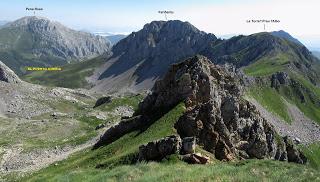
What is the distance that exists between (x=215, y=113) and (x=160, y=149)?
16562mm

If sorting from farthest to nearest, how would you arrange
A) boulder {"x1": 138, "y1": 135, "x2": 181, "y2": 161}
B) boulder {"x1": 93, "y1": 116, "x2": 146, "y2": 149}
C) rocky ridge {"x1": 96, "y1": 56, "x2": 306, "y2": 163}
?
1. boulder {"x1": 93, "y1": 116, "x2": 146, "y2": 149}
2. rocky ridge {"x1": 96, "y1": 56, "x2": 306, "y2": 163}
3. boulder {"x1": 138, "y1": 135, "x2": 181, "y2": 161}

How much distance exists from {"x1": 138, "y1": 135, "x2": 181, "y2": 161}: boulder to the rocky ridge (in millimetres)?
9083

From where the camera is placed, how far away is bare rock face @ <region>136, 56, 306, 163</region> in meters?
57.7

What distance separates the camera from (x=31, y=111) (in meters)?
184

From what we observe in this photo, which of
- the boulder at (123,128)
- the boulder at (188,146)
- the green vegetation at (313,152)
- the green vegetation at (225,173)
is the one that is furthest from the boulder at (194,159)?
the green vegetation at (313,152)

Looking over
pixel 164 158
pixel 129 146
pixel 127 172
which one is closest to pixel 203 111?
pixel 129 146

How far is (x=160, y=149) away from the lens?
46.3m

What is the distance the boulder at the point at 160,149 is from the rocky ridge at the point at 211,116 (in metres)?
9.08

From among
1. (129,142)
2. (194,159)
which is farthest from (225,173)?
(129,142)

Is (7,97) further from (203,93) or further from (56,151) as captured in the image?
(203,93)

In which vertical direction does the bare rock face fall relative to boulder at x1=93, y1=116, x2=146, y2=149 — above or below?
above

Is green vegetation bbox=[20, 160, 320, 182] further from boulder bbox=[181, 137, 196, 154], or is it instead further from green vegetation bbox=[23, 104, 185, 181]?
green vegetation bbox=[23, 104, 185, 181]

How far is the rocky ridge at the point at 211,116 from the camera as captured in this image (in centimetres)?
5791

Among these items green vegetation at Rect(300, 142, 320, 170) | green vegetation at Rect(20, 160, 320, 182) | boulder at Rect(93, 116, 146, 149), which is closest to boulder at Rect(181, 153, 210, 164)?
green vegetation at Rect(20, 160, 320, 182)
